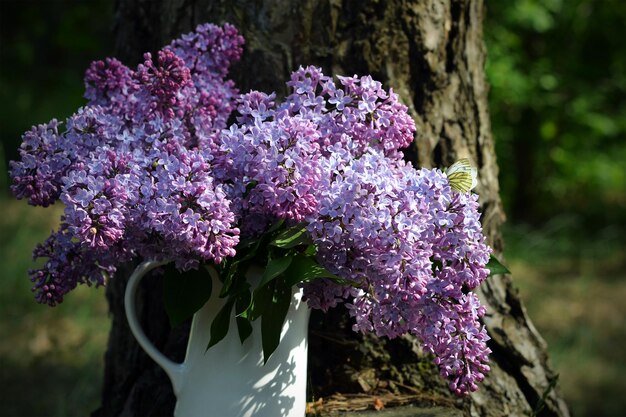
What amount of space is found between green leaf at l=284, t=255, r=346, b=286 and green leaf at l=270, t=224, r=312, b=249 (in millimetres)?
36

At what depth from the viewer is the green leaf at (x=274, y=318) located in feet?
5.10

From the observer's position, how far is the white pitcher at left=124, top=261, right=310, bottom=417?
1.64 metres

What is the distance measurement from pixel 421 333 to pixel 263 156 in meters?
0.42

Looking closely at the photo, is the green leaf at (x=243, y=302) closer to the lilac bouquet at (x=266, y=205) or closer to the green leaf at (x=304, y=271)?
the lilac bouquet at (x=266, y=205)

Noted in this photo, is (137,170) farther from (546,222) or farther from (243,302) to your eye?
(546,222)

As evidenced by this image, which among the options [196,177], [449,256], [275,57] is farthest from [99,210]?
[275,57]

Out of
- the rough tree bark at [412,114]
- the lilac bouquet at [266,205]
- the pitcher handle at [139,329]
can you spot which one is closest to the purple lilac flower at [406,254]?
the lilac bouquet at [266,205]

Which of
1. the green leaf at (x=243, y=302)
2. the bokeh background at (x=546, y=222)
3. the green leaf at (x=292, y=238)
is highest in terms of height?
the bokeh background at (x=546, y=222)

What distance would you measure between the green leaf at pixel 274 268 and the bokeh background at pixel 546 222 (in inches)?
77.1

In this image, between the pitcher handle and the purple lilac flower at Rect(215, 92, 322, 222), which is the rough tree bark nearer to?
the pitcher handle

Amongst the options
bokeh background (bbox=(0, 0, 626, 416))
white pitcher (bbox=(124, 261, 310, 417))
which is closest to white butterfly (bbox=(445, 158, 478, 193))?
white pitcher (bbox=(124, 261, 310, 417))

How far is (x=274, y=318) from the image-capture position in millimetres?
1557

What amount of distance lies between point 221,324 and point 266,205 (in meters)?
0.30

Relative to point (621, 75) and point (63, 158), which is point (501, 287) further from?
point (621, 75)
